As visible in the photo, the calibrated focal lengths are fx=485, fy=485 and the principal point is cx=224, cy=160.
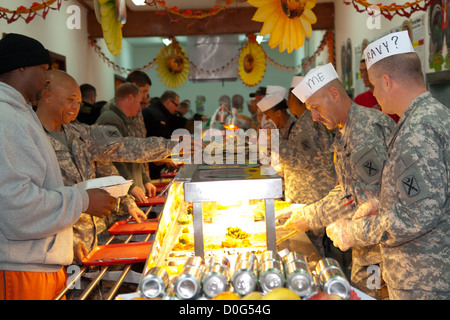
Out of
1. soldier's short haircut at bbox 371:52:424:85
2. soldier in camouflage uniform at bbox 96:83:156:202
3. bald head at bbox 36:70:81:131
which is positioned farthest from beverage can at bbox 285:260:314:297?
soldier in camouflage uniform at bbox 96:83:156:202

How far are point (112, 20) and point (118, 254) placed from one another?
1.23 meters

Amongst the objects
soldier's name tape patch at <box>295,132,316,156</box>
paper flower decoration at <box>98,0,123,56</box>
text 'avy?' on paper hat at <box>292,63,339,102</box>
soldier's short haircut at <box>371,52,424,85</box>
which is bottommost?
soldier's name tape patch at <box>295,132,316,156</box>

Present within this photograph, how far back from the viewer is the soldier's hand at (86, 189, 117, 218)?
2229 mm

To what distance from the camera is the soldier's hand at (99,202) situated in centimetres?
223

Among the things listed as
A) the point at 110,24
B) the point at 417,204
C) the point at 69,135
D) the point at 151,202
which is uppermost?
the point at 110,24

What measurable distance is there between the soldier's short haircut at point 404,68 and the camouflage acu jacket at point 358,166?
0.56 m

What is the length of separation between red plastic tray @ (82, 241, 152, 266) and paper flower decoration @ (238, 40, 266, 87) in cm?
816

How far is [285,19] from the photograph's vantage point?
287cm

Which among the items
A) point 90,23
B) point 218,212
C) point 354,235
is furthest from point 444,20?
point 90,23

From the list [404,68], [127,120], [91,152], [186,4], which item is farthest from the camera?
[186,4]

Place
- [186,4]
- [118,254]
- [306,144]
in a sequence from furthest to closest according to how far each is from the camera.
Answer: [186,4], [306,144], [118,254]

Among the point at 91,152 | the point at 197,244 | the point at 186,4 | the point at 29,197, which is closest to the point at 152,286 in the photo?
the point at 29,197

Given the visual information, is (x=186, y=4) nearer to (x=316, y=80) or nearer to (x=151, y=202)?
(x=151, y=202)

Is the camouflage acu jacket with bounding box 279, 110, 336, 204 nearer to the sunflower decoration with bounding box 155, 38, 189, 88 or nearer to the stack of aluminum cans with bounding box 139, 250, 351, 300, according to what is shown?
the stack of aluminum cans with bounding box 139, 250, 351, 300
